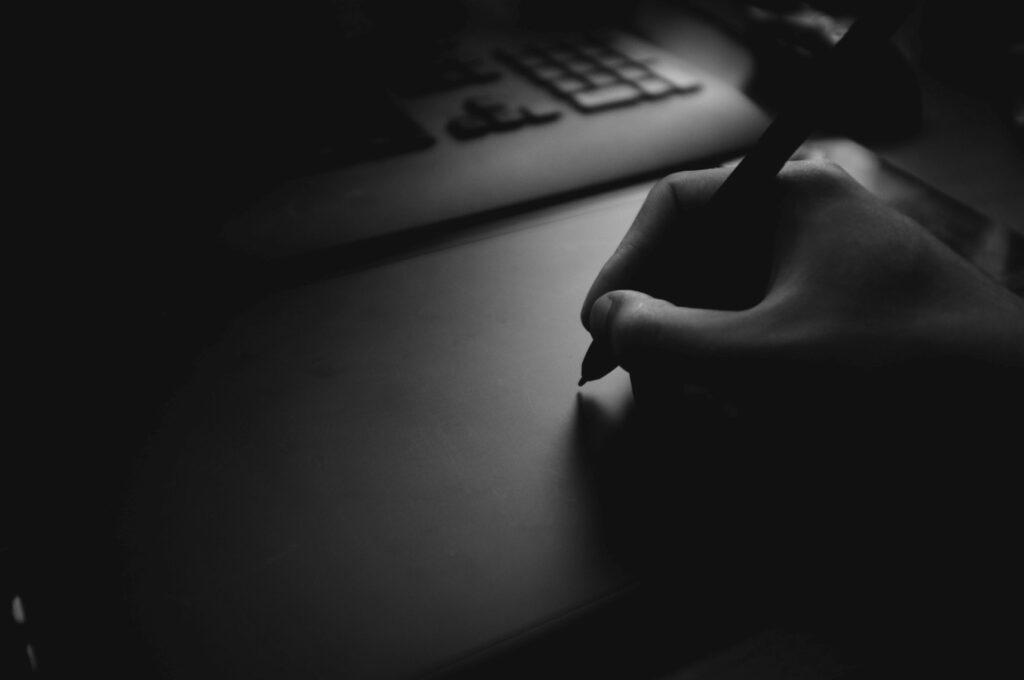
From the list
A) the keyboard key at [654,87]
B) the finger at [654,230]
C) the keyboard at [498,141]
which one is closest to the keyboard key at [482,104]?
the keyboard at [498,141]

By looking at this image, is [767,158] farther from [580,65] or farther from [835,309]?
[580,65]

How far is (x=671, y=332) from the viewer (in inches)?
10.8

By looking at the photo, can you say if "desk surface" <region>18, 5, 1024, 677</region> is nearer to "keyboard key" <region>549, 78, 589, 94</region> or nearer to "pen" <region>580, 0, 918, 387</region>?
"pen" <region>580, 0, 918, 387</region>

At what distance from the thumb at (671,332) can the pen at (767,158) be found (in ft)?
0.06

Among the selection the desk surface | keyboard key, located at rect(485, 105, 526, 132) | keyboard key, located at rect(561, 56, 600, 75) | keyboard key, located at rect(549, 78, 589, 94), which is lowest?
the desk surface

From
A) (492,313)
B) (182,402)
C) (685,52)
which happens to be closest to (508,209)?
(492,313)

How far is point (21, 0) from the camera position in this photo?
0.43m

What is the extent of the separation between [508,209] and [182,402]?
212 mm

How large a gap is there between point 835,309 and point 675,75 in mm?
345

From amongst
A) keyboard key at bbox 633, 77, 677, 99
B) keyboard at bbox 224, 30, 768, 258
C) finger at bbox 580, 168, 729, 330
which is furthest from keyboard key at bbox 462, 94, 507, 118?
finger at bbox 580, 168, 729, 330

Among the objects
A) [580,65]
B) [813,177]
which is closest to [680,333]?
[813,177]

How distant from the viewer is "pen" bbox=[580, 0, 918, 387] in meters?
0.28

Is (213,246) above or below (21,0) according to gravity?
below

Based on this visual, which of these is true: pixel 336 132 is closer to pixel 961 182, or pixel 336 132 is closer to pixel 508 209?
pixel 508 209
